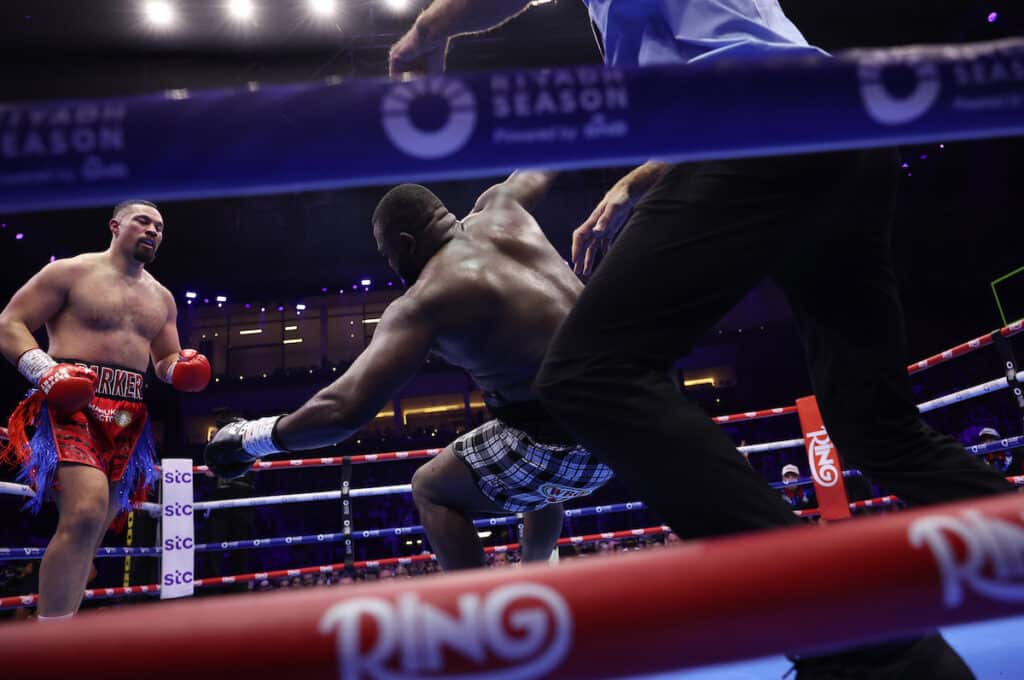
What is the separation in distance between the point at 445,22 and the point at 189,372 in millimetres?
2145

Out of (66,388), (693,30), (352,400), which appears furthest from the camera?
(66,388)

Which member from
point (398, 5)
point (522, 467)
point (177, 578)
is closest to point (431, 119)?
point (522, 467)

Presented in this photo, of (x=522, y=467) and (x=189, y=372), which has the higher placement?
(x=189, y=372)

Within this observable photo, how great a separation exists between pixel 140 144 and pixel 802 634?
85cm

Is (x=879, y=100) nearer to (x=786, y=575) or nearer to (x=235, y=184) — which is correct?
(x=786, y=575)

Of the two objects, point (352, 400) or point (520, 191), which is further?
point (520, 191)

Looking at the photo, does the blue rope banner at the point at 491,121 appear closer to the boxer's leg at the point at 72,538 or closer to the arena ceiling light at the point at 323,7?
the boxer's leg at the point at 72,538

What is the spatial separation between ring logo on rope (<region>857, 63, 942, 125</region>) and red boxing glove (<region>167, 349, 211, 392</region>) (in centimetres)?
267

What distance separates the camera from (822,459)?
4258mm

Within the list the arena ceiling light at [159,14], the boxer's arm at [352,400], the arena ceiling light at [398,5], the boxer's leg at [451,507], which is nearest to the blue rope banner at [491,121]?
the boxer's arm at [352,400]

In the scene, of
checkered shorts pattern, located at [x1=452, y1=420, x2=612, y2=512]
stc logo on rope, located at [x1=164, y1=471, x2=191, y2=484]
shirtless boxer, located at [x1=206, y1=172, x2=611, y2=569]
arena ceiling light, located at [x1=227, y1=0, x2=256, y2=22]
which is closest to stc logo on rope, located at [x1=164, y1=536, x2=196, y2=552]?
stc logo on rope, located at [x1=164, y1=471, x2=191, y2=484]

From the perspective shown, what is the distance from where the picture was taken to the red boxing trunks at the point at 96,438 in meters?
2.62

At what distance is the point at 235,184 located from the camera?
864 mm

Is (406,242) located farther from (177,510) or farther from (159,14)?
(159,14)
